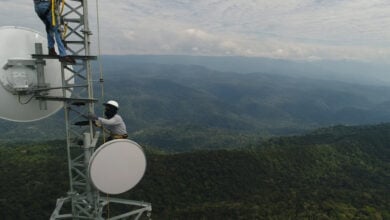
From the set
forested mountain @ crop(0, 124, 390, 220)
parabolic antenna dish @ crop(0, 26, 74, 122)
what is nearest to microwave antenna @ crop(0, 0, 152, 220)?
parabolic antenna dish @ crop(0, 26, 74, 122)

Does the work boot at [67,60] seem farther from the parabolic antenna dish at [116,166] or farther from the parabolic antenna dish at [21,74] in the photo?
the parabolic antenna dish at [116,166]

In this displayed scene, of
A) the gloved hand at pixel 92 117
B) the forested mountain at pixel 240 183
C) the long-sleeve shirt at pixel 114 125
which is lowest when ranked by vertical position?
the forested mountain at pixel 240 183

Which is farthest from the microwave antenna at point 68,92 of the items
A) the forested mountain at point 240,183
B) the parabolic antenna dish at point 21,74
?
the forested mountain at point 240,183

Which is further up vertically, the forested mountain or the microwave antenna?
the microwave antenna

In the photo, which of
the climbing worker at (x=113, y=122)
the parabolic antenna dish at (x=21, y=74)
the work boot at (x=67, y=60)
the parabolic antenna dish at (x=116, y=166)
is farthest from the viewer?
the climbing worker at (x=113, y=122)

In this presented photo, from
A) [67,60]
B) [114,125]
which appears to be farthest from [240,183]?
[67,60]

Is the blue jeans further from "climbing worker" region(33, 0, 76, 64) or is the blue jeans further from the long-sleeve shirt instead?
the long-sleeve shirt

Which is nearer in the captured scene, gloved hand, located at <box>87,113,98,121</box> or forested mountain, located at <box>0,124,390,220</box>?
gloved hand, located at <box>87,113,98,121</box>
